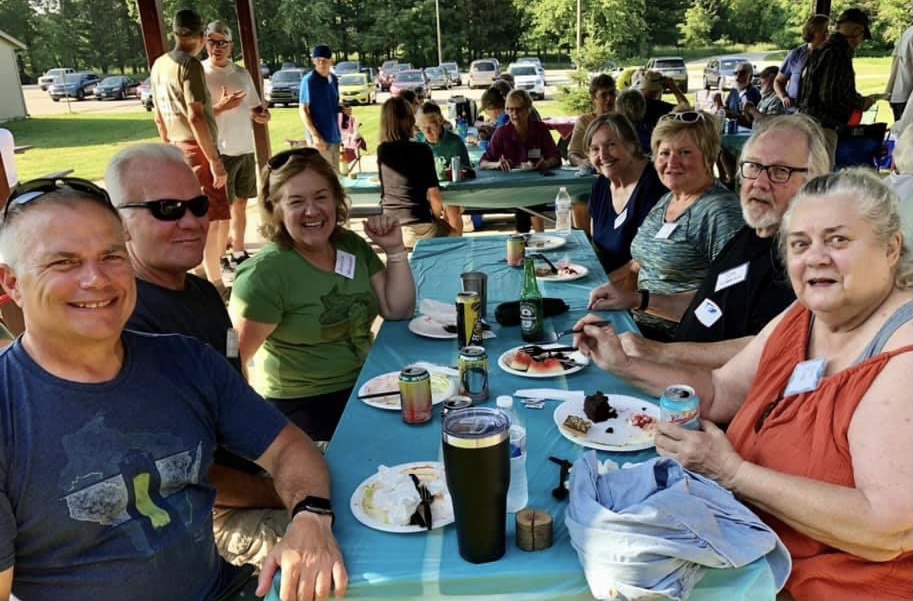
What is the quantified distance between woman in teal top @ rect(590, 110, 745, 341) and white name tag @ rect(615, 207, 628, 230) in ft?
1.53

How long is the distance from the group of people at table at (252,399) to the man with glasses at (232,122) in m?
3.79

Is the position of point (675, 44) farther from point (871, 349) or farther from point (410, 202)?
point (871, 349)

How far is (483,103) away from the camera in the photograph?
309 inches

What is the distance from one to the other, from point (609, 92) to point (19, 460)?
6321mm

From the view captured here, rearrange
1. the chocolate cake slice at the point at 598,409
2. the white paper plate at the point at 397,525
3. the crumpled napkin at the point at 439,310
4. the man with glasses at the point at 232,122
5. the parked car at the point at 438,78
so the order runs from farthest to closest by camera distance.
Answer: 1. the parked car at the point at 438,78
2. the man with glasses at the point at 232,122
3. the crumpled napkin at the point at 439,310
4. the chocolate cake slice at the point at 598,409
5. the white paper plate at the point at 397,525

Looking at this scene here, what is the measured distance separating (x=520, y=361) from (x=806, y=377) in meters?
0.78

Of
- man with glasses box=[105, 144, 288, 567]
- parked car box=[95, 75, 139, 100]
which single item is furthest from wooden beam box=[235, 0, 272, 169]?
parked car box=[95, 75, 139, 100]

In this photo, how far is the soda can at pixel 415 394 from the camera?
5.18 feet

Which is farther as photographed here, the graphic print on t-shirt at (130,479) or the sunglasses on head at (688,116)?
the sunglasses on head at (688,116)

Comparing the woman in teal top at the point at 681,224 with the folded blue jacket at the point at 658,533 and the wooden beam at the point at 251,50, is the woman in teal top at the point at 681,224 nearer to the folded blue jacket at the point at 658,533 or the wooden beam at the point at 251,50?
the folded blue jacket at the point at 658,533

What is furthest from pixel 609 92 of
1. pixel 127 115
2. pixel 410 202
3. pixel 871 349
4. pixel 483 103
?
pixel 127 115

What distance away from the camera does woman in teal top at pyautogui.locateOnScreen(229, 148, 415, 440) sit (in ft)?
7.27

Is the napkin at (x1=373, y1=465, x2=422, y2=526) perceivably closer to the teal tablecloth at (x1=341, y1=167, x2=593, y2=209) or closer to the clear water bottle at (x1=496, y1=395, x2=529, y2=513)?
the clear water bottle at (x1=496, y1=395, x2=529, y2=513)

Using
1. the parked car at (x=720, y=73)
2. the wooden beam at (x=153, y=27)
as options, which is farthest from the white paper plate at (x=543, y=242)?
the parked car at (x=720, y=73)
